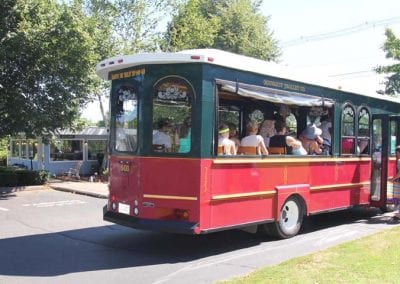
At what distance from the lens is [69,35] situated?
16.1 meters

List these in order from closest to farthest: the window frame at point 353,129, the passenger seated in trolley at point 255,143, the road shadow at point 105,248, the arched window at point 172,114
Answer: the road shadow at point 105,248
the arched window at point 172,114
the passenger seated in trolley at point 255,143
the window frame at point 353,129

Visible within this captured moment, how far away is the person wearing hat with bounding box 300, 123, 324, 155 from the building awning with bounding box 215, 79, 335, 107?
51 cm

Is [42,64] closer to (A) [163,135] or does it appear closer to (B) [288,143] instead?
(B) [288,143]

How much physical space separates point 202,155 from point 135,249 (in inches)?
79.1


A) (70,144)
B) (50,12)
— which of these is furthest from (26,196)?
(70,144)

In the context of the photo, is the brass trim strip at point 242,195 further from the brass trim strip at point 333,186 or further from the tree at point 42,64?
the tree at point 42,64

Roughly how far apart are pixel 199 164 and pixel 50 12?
36.5 ft

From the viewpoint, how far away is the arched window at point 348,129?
34.3 feet

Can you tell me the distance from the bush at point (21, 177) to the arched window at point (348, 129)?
12.2 metres

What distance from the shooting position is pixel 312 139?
392 inches

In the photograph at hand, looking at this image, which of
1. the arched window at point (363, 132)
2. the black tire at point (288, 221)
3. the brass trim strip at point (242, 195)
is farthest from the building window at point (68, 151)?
the brass trim strip at point (242, 195)

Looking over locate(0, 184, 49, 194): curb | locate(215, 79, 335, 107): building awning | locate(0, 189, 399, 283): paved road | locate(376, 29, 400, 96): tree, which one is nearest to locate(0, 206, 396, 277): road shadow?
locate(0, 189, 399, 283): paved road

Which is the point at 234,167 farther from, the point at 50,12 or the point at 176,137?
the point at 50,12

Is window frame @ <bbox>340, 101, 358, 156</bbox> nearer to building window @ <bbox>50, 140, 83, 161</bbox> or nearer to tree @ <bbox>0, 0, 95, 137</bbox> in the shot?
tree @ <bbox>0, 0, 95, 137</bbox>
